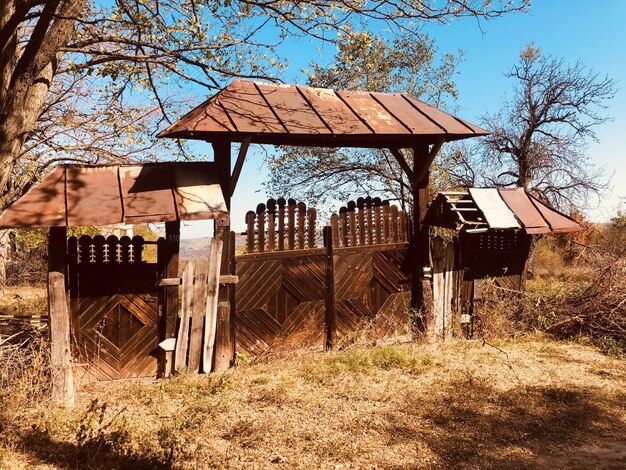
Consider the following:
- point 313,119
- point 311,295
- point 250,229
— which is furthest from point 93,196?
point 311,295

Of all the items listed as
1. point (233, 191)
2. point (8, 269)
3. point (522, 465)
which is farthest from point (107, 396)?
point (8, 269)

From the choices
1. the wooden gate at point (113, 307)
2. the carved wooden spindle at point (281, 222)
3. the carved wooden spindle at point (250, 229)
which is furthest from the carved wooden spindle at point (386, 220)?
the wooden gate at point (113, 307)

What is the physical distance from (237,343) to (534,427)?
4.14m

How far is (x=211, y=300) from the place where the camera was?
6922 mm

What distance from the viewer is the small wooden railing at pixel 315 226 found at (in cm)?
748

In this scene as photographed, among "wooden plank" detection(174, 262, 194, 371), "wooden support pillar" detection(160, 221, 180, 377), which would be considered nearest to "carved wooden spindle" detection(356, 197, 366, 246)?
"wooden plank" detection(174, 262, 194, 371)

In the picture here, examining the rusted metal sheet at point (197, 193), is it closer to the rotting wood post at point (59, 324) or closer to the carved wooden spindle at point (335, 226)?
the rotting wood post at point (59, 324)

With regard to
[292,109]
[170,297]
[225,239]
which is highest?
[292,109]

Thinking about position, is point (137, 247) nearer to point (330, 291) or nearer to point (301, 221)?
point (301, 221)

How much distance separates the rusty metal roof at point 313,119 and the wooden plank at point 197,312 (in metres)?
1.87

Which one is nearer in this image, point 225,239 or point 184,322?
point 184,322

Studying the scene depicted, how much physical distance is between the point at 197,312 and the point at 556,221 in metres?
6.88

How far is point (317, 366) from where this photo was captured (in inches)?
280

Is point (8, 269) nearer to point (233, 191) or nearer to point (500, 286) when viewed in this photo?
point (233, 191)
